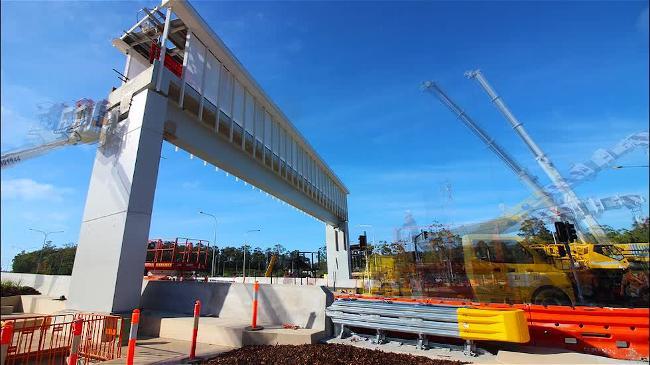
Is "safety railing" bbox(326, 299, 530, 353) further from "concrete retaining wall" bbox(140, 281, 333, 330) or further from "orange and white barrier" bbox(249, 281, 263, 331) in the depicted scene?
"orange and white barrier" bbox(249, 281, 263, 331)

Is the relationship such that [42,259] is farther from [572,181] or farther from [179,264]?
[572,181]

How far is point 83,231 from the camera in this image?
11305 mm

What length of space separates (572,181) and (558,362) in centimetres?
2092

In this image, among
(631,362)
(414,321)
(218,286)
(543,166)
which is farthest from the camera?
(543,166)

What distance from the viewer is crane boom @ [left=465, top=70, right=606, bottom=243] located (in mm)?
13297

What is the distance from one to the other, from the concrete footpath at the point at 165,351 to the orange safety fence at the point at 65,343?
45 centimetres

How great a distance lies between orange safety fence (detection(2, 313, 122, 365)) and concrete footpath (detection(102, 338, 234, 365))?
452 millimetres

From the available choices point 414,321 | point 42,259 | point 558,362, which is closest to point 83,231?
point 414,321

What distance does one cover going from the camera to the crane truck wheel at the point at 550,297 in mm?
9530

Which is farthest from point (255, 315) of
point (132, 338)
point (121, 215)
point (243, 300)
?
point (121, 215)

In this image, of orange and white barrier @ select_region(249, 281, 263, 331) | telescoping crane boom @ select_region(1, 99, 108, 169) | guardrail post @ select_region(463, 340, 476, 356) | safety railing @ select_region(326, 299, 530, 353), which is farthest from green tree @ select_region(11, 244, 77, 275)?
guardrail post @ select_region(463, 340, 476, 356)

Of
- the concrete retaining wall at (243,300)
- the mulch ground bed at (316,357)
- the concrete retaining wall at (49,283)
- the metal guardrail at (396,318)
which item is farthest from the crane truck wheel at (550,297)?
the concrete retaining wall at (49,283)

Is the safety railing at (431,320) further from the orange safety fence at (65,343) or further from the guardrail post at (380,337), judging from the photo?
the orange safety fence at (65,343)

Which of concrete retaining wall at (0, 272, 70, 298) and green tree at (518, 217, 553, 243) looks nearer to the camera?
green tree at (518, 217, 553, 243)
